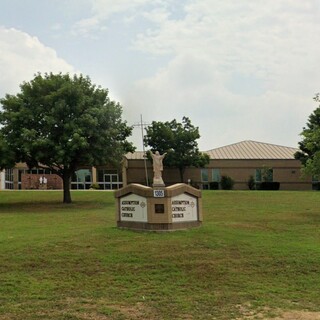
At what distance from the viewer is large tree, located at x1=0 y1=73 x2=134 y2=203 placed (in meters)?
25.7

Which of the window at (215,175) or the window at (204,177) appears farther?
the window at (215,175)

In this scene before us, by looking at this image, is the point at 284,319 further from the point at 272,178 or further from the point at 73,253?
the point at 272,178

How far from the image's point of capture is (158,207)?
12055mm

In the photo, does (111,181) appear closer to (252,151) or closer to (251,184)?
(251,184)

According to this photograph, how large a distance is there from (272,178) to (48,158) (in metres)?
35.5

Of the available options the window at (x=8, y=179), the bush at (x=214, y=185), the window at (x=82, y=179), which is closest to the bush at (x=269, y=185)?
the bush at (x=214, y=185)

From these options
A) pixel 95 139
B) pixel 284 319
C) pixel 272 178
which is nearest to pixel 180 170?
pixel 272 178

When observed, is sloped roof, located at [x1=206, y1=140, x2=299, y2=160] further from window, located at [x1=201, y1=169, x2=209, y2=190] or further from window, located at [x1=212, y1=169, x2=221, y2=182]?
window, located at [x1=201, y1=169, x2=209, y2=190]

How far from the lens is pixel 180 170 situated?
52.9m

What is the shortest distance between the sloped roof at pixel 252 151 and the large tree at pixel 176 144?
242 inches

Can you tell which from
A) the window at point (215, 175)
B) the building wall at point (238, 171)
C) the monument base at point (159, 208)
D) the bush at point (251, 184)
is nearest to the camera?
the monument base at point (159, 208)

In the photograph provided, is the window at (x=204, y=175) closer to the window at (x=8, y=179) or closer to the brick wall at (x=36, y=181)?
the brick wall at (x=36, y=181)

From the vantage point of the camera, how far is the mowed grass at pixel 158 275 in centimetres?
638

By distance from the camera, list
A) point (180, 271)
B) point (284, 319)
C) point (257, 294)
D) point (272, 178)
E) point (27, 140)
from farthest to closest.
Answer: point (272, 178) < point (27, 140) < point (180, 271) < point (257, 294) < point (284, 319)
